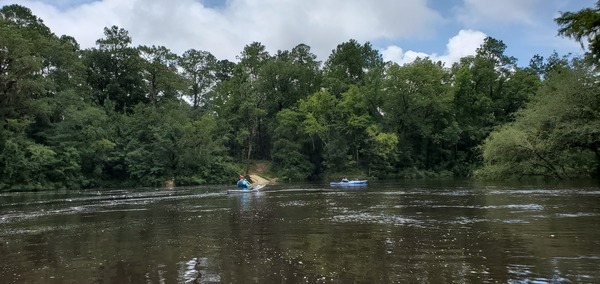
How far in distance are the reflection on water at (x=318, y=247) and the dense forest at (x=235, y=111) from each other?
30232 millimetres

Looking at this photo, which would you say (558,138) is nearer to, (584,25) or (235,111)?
(584,25)

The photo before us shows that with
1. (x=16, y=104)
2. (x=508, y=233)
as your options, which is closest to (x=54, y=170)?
(x=16, y=104)

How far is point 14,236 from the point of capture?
14531mm

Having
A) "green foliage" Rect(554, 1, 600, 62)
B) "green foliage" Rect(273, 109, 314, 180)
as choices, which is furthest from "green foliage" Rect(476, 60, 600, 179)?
"green foliage" Rect(273, 109, 314, 180)

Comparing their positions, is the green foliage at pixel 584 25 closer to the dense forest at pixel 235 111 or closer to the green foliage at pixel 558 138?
the green foliage at pixel 558 138

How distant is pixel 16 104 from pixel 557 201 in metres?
55.3

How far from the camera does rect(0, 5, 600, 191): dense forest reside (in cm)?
5153

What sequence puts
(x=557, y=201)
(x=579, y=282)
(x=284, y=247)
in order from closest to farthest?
(x=579, y=282)
(x=284, y=247)
(x=557, y=201)

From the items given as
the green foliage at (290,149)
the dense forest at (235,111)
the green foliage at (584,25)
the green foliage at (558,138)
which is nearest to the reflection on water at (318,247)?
the green foliage at (584,25)

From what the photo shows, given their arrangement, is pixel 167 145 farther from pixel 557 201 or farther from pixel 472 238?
pixel 472 238

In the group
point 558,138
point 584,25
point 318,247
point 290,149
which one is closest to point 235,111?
point 290,149

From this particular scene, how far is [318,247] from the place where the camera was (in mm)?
11141

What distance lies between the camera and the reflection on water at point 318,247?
8227 millimetres

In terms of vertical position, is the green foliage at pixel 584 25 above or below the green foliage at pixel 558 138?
above
